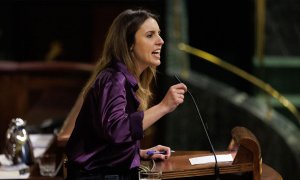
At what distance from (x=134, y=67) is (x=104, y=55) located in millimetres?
123

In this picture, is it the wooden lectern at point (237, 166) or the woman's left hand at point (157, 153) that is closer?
the wooden lectern at point (237, 166)

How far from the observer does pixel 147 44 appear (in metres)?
2.36

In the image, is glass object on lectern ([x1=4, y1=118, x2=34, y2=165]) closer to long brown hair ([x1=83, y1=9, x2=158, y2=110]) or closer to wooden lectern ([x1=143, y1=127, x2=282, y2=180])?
long brown hair ([x1=83, y1=9, x2=158, y2=110])

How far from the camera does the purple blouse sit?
2.19 m

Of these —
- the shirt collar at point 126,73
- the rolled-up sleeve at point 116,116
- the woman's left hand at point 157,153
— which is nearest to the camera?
the rolled-up sleeve at point 116,116

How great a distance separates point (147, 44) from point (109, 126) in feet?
1.22

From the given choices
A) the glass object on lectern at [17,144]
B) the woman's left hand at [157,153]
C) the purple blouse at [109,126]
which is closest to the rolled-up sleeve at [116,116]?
the purple blouse at [109,126]

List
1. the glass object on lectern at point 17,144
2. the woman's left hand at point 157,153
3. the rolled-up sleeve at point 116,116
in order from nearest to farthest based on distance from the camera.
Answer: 1. the rolled-up sleeve at point 116,116
2. the woman's left hand at point 157,153
3. the glass object on lectern at point 17,144

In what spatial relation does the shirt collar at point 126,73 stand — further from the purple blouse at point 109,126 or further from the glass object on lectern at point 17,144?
the glass object on lectern at point 17,144

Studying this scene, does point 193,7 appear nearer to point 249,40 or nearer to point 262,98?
point 249,40

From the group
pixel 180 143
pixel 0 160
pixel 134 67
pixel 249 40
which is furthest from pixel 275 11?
pixel 134 67

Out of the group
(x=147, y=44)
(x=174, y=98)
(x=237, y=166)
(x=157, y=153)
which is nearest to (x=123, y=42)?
(x=147, y=44)

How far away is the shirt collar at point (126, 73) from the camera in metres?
2.29

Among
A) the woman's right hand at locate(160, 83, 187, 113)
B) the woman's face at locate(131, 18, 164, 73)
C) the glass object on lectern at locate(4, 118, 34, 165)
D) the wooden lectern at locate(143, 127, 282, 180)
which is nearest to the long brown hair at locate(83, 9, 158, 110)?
the woman's face at locate(131, 18, 164, 73)
